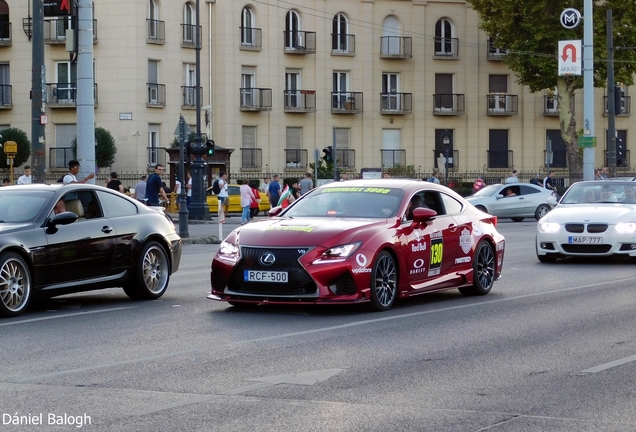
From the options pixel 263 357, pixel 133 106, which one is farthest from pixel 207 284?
pixel 133 106

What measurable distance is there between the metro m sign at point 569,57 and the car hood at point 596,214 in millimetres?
17885

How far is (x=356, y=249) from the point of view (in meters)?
12.7

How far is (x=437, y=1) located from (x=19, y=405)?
58678mm

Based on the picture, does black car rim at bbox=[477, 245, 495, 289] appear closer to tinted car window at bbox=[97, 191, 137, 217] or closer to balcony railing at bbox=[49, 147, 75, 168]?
tinted car window at bbox=[97, 191, 137, 217]

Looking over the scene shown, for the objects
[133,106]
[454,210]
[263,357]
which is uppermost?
[133,106]

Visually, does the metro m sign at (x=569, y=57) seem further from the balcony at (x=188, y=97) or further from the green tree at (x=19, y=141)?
the green tree at (x=19, y=141)

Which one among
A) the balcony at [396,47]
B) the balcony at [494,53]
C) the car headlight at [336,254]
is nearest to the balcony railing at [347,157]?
the balcony at [396,47]

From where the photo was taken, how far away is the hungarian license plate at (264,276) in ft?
41.2

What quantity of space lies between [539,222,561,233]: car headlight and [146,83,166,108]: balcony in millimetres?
37851

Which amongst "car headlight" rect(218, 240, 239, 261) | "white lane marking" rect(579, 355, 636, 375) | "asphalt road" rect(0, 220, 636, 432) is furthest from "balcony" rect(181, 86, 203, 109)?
"white lane marking" rect(579, 355, 636, 375)

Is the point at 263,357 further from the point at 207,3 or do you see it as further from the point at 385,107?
the point at 385,107

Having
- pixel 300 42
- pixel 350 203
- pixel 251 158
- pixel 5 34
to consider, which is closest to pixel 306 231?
pixel 350 203

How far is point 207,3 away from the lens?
192ft

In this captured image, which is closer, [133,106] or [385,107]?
[133,106]
